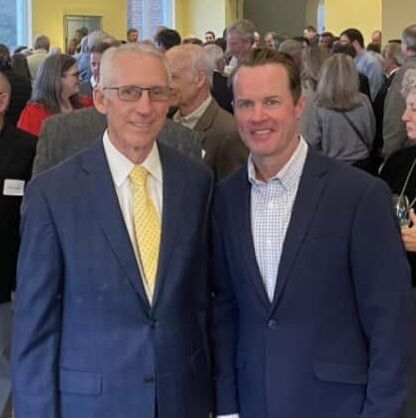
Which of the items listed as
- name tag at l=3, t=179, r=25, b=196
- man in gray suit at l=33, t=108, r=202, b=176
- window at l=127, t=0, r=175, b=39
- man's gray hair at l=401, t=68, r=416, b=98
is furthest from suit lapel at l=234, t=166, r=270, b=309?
window at l=127, t=0, r=175, b=39

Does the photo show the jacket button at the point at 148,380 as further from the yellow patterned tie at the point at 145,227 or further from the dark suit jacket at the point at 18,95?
the dark suit jacket at the point at 18,95

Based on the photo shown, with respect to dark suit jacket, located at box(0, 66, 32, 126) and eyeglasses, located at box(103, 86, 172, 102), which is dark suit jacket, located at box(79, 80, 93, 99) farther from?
eyeglasses, located at box(103, 86, 172, 102)

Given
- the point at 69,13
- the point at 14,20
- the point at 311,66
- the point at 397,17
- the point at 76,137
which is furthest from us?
the point at 69,13

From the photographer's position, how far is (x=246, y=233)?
1.95 meters

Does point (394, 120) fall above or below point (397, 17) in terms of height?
below

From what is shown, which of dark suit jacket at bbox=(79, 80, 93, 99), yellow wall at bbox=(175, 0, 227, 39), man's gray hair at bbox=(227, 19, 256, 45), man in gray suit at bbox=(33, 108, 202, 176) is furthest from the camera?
yellow wall at bbox=(175, 0, 227, 39)

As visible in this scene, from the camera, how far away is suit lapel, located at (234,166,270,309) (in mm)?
1920

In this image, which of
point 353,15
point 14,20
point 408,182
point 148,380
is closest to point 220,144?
point 408,182

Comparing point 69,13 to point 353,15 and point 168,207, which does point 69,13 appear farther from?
point 168,207

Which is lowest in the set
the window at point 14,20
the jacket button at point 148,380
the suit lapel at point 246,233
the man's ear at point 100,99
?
the jacket button at point 148,380

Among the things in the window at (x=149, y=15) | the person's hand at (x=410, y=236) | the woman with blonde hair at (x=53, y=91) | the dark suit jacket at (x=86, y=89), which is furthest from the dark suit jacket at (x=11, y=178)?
the window at (x=149, y=15)

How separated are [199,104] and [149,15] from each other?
15.5 meters

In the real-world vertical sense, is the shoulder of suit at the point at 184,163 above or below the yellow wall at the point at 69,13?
below

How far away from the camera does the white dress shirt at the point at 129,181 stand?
193 cm
